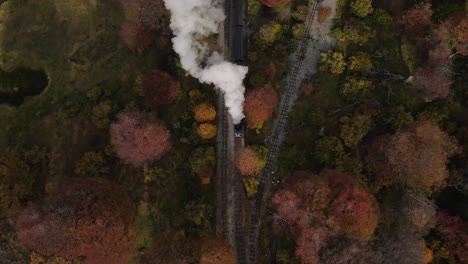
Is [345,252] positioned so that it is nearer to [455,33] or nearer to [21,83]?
[455,33]

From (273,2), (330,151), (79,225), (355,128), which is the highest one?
(273,2)

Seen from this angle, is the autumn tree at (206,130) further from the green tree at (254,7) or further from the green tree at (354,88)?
the green tree at (354,88)

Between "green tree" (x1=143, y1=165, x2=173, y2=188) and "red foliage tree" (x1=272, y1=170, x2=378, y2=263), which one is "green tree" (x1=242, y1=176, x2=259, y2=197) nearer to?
"red foliage tree" (x1=272, y1=170, x2=378, y2=263)

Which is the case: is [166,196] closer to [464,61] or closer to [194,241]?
[194,241]

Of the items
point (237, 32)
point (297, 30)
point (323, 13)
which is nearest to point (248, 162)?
point (237, 32)

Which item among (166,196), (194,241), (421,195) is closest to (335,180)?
(421,195)

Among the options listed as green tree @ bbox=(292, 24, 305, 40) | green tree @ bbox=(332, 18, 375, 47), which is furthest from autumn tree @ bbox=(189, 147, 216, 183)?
green tree @ bbox=(332, 18, 375, 47)
